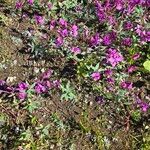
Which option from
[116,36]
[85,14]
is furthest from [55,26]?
[116,36]

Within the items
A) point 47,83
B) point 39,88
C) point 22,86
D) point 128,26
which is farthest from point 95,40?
point 22,86

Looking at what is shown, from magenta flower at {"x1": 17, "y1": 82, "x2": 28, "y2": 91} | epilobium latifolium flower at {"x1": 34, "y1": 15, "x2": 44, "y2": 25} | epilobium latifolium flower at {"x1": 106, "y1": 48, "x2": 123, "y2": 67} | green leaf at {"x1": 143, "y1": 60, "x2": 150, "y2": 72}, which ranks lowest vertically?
magenta flower at {"x1": 17, "y1": 82, "x2": 28, "y2": 91}

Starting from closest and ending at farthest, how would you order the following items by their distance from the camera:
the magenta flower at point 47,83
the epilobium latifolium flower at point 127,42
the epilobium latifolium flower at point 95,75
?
1. the magenta flower at point 47,83
2. the epilobium latifolium flower at point 95,75
3. the epilobium latifolium flower at point 127,42

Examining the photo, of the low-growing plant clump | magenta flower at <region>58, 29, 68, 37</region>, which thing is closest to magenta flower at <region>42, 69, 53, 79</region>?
the low-growing plant clump

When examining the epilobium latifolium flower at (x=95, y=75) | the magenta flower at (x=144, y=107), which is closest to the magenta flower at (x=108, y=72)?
the epilobium latifolium flower at (x=95, y=75)

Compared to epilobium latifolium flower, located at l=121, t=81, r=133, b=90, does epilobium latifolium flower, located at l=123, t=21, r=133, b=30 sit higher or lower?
higher

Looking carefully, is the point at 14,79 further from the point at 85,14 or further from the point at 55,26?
the point at 85,14

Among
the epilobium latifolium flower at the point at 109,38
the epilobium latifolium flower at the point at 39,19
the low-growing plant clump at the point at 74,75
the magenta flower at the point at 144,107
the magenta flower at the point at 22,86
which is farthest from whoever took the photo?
the epilobium latifolium flower at the point at 39,19

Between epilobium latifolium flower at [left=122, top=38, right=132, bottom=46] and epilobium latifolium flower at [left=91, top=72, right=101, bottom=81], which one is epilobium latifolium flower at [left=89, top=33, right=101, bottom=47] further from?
epilobium latifolium flower at [left=91, top=72, right=101, bottom=81]

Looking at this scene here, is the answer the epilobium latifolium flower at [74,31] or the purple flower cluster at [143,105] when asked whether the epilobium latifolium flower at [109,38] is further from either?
the purple flower cluster at [143,105]
